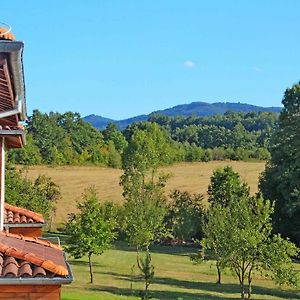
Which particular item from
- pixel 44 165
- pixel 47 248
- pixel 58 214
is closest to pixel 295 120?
pixel 58 214

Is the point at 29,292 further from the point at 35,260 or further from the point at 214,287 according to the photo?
the point at 214,287

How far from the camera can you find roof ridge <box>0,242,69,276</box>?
5121 mm

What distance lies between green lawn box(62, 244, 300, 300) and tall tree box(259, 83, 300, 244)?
340 centimetres

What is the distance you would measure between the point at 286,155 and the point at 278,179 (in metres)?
1.63

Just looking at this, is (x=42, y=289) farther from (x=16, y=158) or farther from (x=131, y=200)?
(x=16, y=158)

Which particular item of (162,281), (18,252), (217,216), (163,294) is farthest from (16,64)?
(162,281)

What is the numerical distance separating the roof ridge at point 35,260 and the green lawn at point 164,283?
17213mm

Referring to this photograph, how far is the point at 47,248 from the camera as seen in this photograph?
21.3 ft

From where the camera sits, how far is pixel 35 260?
5.25m

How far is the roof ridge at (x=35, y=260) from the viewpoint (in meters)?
5.12

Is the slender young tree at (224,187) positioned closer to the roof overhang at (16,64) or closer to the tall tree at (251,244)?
the tall tree at (251,244)

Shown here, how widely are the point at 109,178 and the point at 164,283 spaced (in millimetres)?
42275

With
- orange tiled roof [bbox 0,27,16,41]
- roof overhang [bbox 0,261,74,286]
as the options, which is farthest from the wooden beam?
roof overhang [bbox 0,261,74,286]

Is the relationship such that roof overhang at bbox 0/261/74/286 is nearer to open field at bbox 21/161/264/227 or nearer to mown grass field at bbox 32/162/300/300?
mown grass field at bbox 32/162/300/300
